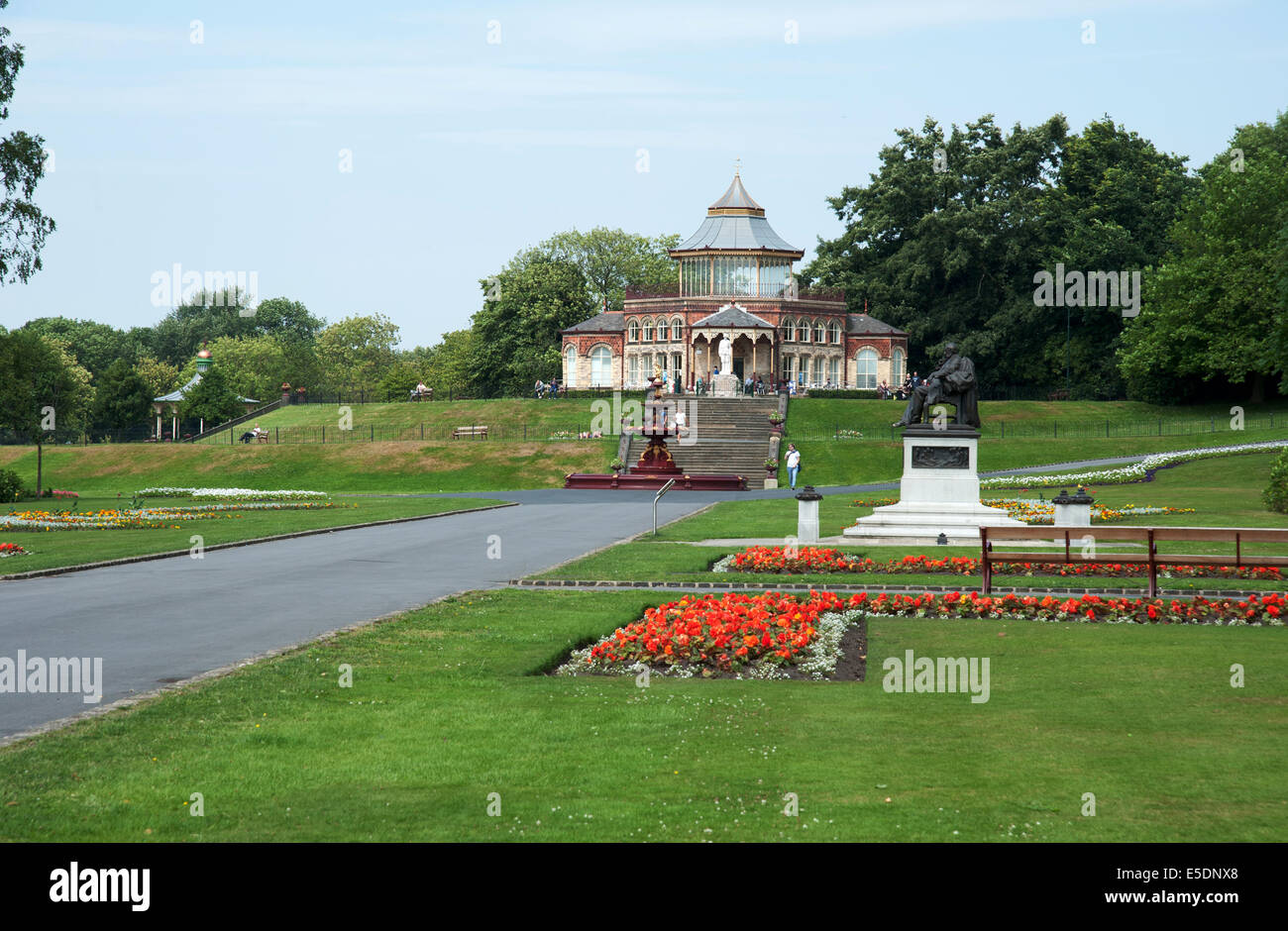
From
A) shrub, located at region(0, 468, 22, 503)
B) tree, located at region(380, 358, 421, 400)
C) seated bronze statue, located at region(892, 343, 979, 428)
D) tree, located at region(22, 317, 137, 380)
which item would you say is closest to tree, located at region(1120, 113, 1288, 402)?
seated bronze statue, located at region(892, 343, 979, 428)

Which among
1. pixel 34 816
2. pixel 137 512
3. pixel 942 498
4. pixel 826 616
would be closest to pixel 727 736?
pixel 34 816

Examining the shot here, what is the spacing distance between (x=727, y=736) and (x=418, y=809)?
9.54ft

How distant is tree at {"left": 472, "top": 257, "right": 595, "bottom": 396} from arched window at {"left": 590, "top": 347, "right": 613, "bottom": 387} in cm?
515

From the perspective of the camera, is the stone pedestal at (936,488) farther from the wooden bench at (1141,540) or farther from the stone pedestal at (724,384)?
the stone pedestal at (724,384)

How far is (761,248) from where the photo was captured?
3324 inches

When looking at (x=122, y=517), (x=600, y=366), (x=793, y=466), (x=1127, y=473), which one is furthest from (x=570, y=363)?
(x=122, y=517)

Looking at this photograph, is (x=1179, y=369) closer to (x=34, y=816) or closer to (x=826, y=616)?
(x=826, y=616)

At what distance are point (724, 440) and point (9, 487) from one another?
31279mm

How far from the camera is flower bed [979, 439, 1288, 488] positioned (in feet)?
Answer: 157

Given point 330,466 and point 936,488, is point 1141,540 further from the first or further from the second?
point 330,466

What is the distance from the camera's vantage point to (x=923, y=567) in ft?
73.0

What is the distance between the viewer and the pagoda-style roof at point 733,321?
263 feet

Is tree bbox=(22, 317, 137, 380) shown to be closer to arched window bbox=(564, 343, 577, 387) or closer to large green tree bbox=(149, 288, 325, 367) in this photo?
large green tree bbox=(149, 288, 325, 367)

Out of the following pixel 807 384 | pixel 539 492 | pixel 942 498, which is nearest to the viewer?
pixel 942 498
